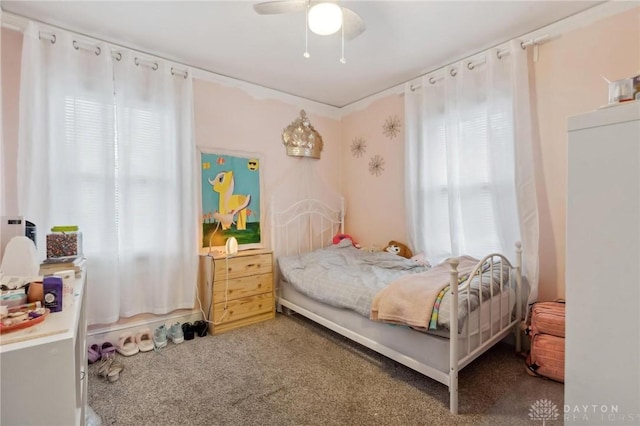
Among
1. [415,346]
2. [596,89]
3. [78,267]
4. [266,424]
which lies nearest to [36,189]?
[78,267]

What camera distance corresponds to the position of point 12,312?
2.60 feet

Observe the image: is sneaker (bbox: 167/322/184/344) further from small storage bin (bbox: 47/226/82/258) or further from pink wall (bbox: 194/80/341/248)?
pink wall (bbox: 194/80/341/248)

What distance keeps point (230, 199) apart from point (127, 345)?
1.57 meters

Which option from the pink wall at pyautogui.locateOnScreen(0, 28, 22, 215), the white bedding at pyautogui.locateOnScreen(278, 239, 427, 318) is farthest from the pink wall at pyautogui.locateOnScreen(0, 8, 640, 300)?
the white bedding at pyautogui.locateOnScreen(278, 239, 427, 318)

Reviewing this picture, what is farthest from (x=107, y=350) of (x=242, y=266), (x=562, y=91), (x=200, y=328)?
(x=562, y=91)

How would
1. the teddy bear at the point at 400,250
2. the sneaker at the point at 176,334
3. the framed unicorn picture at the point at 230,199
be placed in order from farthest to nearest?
the teddy bear at the point at 400,250 < the framed unicorn picture at the point at 230,199 < the sneaker at the point at 176,334

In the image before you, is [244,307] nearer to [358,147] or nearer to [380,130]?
[358,147]

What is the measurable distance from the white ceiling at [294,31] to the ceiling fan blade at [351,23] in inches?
10.0

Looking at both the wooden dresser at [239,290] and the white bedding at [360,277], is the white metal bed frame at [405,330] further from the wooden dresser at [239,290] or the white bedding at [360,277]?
the wooden dresser at [239,290]

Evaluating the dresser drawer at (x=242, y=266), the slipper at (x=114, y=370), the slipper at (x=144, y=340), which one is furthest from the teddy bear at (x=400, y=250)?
the slipper at (x=114, y=370)

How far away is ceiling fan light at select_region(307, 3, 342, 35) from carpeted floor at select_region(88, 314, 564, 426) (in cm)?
222

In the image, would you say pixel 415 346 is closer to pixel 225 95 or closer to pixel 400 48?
pixel 400 48

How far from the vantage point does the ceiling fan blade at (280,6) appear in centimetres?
164

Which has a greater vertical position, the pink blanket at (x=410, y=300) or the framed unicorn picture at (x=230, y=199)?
the framed unicorn picture at (x=230, y=199)
